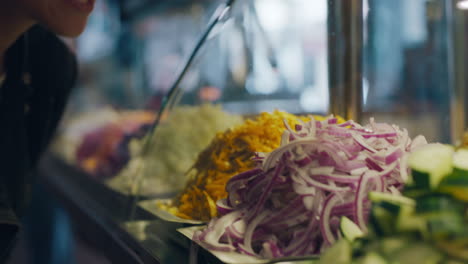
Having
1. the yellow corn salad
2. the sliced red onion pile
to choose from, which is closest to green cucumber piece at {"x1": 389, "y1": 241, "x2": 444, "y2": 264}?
the sliced red onion pile

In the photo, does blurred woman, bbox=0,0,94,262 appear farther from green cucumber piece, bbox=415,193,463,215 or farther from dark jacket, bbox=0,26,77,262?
green cucumber piece, bbox=415,193,463,215

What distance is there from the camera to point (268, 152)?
2.70ft

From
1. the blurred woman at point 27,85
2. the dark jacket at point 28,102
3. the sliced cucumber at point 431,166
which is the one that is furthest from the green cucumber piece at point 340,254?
the dark jacket at point 28,102

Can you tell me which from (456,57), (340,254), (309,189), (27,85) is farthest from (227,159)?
(456,57)

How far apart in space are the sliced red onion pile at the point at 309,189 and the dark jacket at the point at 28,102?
0.79 m

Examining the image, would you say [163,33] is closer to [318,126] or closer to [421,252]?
[318,126]

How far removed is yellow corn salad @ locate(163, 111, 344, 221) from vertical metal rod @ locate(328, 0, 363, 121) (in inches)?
3.9

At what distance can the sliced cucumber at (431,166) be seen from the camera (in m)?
0.47

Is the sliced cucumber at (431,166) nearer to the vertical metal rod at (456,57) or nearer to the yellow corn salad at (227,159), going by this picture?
the yellow corn salad at (227,159)

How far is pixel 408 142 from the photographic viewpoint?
71 centimetres

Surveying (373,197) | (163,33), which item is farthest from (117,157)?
(163,33)

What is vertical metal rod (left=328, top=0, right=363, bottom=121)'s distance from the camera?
38.0 inches

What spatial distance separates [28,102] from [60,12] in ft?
2.01

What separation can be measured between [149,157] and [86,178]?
731 millimetres
